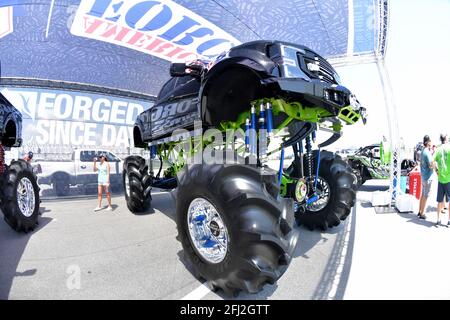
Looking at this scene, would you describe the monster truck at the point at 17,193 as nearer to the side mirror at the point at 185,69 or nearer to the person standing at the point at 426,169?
the side mirror at the point at 185,69

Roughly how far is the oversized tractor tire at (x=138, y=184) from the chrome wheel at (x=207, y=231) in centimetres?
291

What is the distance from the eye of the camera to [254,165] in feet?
7.17

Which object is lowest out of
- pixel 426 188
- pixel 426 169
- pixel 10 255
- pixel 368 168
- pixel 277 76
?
pixel 10 255

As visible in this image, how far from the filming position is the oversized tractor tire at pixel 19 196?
390cm

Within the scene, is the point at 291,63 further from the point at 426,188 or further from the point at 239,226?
the point at 426,188

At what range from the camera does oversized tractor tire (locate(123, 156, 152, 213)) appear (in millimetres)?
5070

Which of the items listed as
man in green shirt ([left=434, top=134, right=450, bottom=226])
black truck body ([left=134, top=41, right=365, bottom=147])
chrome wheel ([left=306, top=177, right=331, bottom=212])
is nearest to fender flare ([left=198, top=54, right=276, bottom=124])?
black truck body ([left=134, top=41, right=365, bottom=147])

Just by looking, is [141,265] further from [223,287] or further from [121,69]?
[121,69]

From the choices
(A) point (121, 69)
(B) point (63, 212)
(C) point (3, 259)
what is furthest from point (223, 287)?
Result: (A) point (121, 69)

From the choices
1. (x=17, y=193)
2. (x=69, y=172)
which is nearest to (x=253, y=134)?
(x=17, y=193)

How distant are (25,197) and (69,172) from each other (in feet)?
18.4

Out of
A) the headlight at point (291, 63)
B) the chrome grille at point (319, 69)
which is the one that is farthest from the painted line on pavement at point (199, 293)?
the chrome grille at point (319, 69)

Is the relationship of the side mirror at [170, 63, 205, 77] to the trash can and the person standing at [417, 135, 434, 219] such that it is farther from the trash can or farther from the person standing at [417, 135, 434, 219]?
the trash can

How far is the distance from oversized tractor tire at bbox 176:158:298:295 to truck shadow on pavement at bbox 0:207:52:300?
188 cm
